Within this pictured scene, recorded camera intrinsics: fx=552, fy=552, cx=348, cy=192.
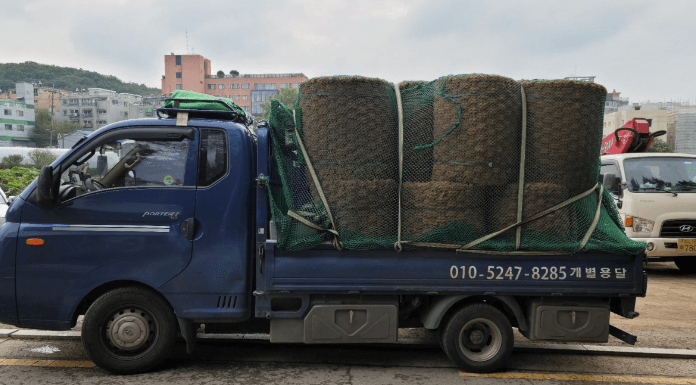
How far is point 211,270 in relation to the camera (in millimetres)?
4488

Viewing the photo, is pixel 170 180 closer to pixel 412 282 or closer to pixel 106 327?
pixel 106 327

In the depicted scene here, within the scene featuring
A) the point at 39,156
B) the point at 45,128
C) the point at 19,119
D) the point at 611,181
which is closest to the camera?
the point at 611,181

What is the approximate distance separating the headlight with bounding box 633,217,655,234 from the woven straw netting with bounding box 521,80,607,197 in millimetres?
5263

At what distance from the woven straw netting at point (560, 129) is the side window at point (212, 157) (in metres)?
2.53

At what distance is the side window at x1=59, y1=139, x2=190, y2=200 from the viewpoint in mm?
4555

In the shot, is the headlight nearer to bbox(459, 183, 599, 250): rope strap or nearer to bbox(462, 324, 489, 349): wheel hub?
bbox(459, 183, 599, 250): rope strap

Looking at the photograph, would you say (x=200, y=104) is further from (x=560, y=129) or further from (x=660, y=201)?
(x=660, y=201)

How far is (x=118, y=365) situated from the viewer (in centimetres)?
449

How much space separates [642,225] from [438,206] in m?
6.18

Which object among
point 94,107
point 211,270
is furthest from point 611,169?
point 94,107

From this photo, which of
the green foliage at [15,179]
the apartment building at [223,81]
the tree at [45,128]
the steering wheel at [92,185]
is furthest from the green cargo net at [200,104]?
the tree at [45,128]

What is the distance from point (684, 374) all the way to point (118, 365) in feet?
15.8

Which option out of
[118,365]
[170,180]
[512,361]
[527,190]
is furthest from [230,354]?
[527,190]

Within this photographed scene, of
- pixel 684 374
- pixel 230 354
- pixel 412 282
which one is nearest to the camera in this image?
pixel 412 282
